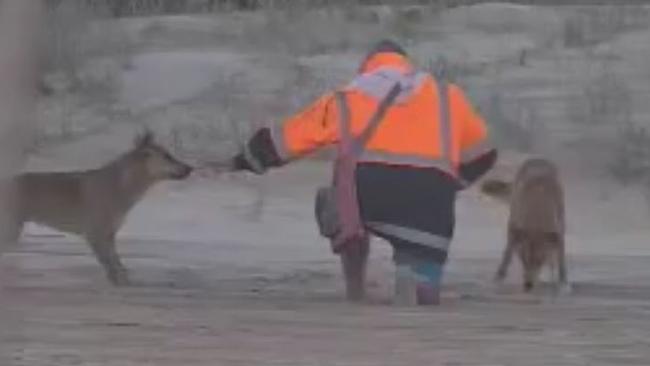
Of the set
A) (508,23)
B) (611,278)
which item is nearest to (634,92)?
(508,23)

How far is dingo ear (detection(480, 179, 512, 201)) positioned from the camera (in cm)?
1242

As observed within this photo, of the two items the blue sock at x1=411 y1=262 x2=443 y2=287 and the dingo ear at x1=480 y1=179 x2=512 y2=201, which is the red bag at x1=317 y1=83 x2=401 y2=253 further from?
the dingo ear at x1=480 y1=179 x2=512 y2=201

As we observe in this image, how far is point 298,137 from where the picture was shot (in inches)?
317

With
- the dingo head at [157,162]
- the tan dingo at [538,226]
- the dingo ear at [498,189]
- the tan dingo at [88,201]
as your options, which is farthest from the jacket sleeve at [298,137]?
the dingo ear at [498,189]

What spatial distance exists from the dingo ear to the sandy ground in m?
0.44

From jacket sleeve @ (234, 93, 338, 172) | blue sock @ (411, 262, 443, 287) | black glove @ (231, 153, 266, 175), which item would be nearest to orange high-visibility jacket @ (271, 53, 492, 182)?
jacket sleeve @ (234, 93, 338, 172)

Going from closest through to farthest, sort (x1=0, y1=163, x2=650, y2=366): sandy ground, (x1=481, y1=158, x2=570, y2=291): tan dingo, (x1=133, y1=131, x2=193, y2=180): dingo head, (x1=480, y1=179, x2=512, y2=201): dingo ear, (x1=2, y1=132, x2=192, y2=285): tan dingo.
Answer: (x1=0, y1=163, x2=650, y2=366): sandy ground < (x1=481, y1=158, x2=570, y2=291): tan dingo < (x1=2, y1=132, x2=192, y2=285): tan dingo < (x1=133, y1=131, x2=193, y2=180): dingo head < (x1=480, y1=179, x2=512, y2=201): dingo ear

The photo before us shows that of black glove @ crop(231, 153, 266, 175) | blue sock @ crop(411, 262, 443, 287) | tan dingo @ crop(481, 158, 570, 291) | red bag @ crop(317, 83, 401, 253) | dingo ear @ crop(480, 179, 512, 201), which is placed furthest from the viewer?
dingo ear @ crop(480, 179, 512, 201)

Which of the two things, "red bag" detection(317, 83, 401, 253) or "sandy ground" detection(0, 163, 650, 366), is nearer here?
"sandy ground" detection(0, 163, 650, 366)

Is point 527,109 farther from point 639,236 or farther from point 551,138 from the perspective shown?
point 639,236

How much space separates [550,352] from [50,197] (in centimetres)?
541

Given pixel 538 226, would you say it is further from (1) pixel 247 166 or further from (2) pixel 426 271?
(1) pixel 247 166

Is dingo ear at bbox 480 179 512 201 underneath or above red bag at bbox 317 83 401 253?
underneath

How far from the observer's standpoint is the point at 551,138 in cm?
1816
